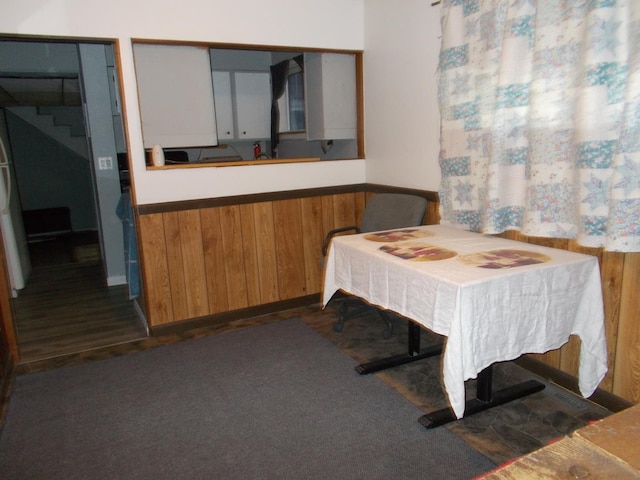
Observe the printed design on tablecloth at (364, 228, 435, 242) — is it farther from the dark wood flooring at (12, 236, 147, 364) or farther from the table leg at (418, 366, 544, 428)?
the dark wood flooring at (12, 236, 147, 364)

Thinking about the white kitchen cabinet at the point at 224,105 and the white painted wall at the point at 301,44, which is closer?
the white painted wall at the point at 301,44

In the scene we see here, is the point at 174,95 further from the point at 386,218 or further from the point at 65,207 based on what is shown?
the point at 65,207

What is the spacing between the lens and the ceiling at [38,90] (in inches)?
201

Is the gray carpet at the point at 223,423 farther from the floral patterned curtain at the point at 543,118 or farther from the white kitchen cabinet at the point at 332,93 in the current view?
the white kitchen cabinet at the point at 332,93

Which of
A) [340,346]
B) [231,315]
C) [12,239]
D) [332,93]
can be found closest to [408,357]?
[340,346]

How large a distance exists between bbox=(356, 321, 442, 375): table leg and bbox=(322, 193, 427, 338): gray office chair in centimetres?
36

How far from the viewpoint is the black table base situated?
7.01 feet

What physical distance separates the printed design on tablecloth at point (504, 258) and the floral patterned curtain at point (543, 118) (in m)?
0.16

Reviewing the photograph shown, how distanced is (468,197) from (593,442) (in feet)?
6.70

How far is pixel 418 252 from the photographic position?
2236 mm

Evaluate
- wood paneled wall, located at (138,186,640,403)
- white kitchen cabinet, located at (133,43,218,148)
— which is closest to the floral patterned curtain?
wood paneled wall, located at (138,186,640,403)

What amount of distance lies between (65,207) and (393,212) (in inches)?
259

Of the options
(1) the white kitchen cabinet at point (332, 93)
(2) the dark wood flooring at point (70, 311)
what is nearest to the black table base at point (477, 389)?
(2) the dark wood flooring at point (70, 311)

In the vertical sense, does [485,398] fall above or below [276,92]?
below
